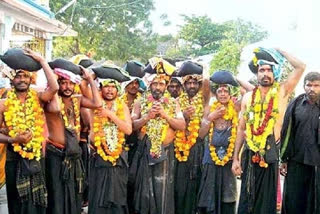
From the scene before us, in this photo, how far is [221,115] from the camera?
252 inches

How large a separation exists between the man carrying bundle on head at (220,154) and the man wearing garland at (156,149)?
1.33 feet

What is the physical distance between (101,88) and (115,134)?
0.58 meters

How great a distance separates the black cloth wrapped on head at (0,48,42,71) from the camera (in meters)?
5.38

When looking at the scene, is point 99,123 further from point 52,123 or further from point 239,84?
point 239,84

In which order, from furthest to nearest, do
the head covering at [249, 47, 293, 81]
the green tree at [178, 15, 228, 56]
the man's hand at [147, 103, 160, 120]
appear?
the green tree at [178, 15, 228, 56] → the man's hand at [147, 103, 160, 120] → the head covering at [249, 47, 293, 81]

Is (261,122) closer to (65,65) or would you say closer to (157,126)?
(157,126)

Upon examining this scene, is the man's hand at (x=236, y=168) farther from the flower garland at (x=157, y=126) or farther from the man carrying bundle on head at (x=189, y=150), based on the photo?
the flower garland at (x=157, y=126)

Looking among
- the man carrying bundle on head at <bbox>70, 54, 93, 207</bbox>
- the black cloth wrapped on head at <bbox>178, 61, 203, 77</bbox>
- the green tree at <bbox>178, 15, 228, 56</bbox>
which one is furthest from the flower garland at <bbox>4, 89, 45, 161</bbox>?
the green tree at <bbox>178, 15, 228, 56</bbox>

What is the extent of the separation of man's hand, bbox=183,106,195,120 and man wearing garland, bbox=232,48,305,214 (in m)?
0.78

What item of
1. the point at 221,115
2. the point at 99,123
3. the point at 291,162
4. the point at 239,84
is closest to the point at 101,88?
the point at 99,123

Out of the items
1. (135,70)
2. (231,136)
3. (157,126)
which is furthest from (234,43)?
(157,126)

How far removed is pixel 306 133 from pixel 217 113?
1090 millimetres

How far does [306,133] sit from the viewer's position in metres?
6.31

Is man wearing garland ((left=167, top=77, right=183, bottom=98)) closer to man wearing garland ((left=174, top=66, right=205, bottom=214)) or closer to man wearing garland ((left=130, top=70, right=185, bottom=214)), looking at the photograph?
man wearing garland ((left=174, top=66, right=205, bottom=214))
